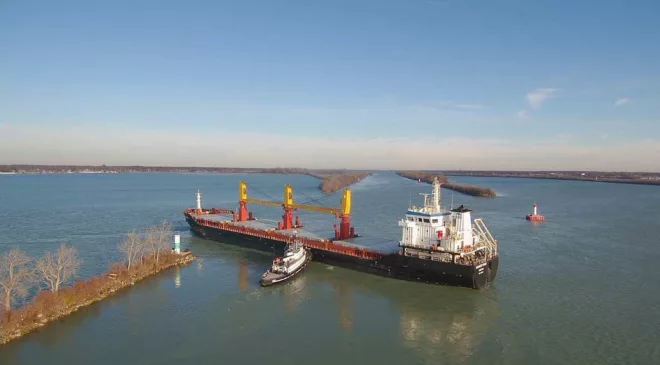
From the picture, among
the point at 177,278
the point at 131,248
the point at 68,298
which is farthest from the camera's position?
the point at 177,278

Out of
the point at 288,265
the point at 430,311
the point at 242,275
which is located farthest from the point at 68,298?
the point at 430,311

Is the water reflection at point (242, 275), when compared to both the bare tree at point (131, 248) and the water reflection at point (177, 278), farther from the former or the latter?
the bare tree at point (131, 248)

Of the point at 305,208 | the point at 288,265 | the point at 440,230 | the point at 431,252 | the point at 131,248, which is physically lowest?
the point at 288,265

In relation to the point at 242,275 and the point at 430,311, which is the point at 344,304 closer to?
the point at 430,311

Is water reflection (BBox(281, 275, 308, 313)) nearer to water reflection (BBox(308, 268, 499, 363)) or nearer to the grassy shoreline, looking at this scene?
water reflection (BBox(308, 268, 499, 363))

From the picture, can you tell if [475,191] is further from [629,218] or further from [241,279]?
[241,279]
